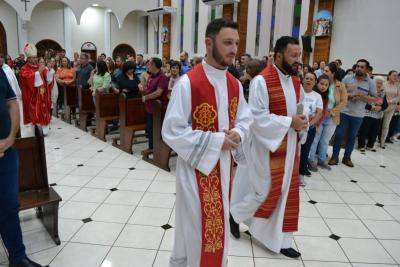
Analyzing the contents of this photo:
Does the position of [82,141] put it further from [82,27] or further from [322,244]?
[82,27]

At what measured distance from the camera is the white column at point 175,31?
663 inches

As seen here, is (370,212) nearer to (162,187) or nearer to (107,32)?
(162,187)

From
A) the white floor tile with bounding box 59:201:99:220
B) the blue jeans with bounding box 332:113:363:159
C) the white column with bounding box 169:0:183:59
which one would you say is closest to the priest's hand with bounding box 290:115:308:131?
the white floor tile with bounding box 59:201:99:220

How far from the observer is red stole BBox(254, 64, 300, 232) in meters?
2.70

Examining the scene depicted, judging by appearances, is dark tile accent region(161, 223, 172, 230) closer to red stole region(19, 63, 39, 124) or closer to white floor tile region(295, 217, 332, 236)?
white floor tile region(295, 217, 332, 236)

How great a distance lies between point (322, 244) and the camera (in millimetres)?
3141

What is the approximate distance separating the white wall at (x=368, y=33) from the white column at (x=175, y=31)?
8.05 m

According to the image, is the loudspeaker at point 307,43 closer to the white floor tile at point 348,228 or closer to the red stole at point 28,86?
the red stole at point 28,86

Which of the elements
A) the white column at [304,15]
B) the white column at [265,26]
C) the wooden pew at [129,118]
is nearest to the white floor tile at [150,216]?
the wooden pew at [129,118]

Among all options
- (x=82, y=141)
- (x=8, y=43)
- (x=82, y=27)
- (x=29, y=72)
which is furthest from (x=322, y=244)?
(x=82, y=27)

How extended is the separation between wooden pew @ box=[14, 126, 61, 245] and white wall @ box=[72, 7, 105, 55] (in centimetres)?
1594

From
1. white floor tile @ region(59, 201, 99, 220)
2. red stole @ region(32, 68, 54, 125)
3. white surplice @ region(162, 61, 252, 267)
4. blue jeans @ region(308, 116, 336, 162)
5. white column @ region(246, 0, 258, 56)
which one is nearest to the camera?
white surplice @ region(162, 61, 252, 267)

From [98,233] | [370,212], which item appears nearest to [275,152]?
[98,233]

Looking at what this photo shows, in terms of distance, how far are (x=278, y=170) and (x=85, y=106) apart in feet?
18.1
